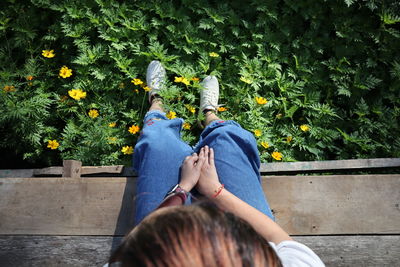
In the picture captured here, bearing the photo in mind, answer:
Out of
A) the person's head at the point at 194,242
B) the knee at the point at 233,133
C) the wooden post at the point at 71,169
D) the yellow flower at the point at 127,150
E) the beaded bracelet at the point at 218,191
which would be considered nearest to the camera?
the person's head at the point at 194,242

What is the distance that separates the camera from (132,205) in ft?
6.01

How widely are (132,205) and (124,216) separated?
0.07m

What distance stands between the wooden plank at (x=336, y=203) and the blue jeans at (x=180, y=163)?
9.5 inches

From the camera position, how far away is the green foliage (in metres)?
2.28

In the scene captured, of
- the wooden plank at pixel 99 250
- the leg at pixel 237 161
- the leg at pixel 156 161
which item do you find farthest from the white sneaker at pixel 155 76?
the wooden plank at pixel 99 250

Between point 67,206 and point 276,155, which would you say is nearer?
point 67,206

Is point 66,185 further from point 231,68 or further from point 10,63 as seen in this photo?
point 231,68

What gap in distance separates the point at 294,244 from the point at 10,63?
2348mm

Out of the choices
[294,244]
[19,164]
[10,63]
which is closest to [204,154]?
[294,244]

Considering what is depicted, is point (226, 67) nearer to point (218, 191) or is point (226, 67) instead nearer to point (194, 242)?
point (218, 191)

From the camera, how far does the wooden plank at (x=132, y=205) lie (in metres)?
1.80

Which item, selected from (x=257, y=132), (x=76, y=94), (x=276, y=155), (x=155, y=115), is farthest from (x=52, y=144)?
(x=276, y=155)

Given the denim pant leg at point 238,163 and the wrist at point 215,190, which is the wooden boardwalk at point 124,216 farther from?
the wrist at point 215,190

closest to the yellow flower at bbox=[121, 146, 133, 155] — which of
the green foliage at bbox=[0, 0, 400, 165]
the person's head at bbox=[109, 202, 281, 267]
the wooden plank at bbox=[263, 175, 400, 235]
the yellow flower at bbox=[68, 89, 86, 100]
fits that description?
the green foliage at bbox=[0, 0, 400, 165]
